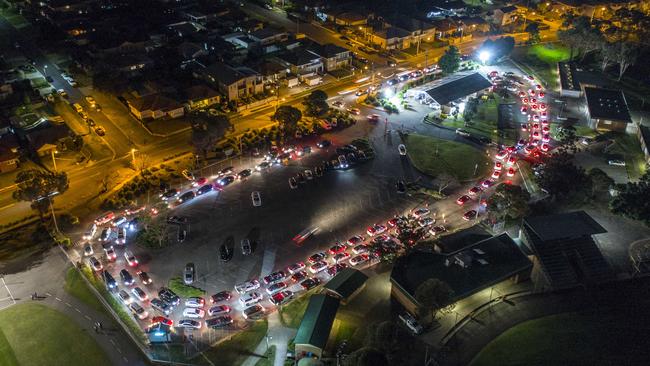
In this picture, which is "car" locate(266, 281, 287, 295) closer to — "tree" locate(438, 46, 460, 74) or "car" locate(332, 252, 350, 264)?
"car" locate(332, 252, 350, 264)

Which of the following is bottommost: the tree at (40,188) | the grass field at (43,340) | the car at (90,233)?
the grass field at (43,340)

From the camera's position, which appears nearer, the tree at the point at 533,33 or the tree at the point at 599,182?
the tree at the point at 599,182

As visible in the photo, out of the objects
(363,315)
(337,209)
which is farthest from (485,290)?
(337,209)

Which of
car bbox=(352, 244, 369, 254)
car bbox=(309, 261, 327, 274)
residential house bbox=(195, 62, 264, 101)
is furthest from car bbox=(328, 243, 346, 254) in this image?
residential house bbox=(195, 62, 264, 101)

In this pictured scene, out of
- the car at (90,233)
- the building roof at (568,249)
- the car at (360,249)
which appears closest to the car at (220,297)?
the car at (360,249)

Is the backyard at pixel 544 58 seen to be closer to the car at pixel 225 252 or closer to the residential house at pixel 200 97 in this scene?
the residential house at pixel 200 97

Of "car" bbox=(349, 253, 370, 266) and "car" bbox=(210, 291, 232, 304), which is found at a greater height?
"car" bbox=(349, 253, 370, 266)
